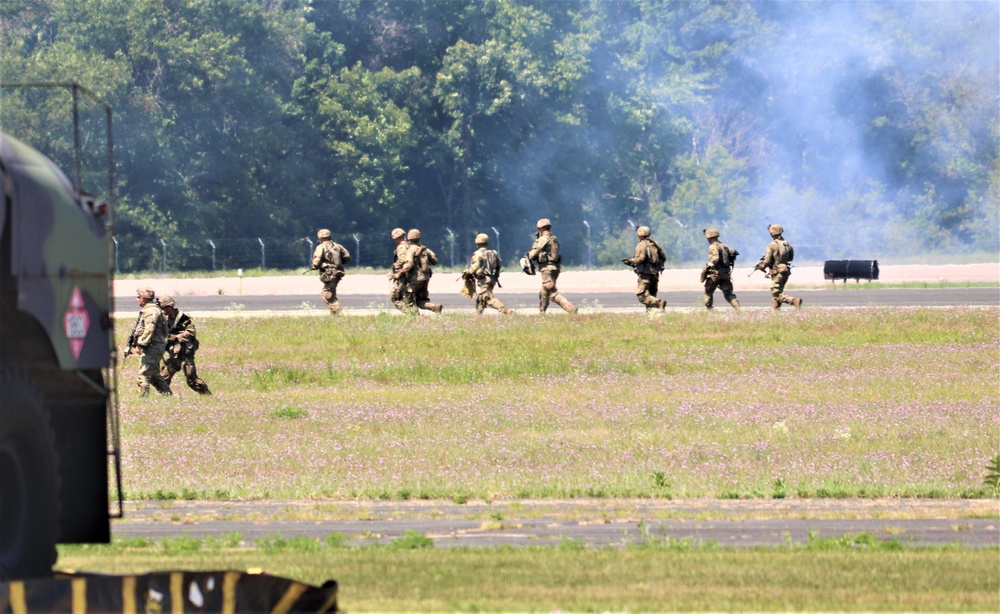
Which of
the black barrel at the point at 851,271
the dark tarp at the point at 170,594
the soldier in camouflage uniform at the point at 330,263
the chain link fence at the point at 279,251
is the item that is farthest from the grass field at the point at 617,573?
the chain link fence at the point at 279,251

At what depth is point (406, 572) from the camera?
973 centimetres

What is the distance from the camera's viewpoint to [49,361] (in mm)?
8516

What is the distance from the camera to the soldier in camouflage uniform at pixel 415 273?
98.7 ft

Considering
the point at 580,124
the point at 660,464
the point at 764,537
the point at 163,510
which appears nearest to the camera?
the point at 764,537

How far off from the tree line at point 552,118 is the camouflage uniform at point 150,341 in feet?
110

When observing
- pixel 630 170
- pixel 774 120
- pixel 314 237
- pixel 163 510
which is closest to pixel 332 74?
pixel 314 237

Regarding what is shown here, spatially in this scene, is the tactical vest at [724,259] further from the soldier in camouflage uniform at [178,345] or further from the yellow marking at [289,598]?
the yellow marking at [289,598]

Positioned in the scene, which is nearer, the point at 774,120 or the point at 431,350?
the point at 431,350

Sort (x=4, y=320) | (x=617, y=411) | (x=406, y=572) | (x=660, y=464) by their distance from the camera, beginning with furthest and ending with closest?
(x=617, y=411)
(x=660, y=464)
(x=406, y=572)
(x=4, y=320)

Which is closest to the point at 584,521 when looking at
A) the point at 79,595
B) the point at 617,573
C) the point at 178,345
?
the point at 617,573

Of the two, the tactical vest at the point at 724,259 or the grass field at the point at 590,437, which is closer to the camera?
the grass field at the point at 590,437

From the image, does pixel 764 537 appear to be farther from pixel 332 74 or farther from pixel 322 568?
pixel 332 74

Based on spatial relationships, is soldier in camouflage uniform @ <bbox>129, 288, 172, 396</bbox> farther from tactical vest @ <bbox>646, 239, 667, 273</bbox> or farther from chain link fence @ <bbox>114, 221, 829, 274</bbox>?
chain link fence @ <bbox>114, 221, 829, 274</bbox>

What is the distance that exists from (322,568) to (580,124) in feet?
180
